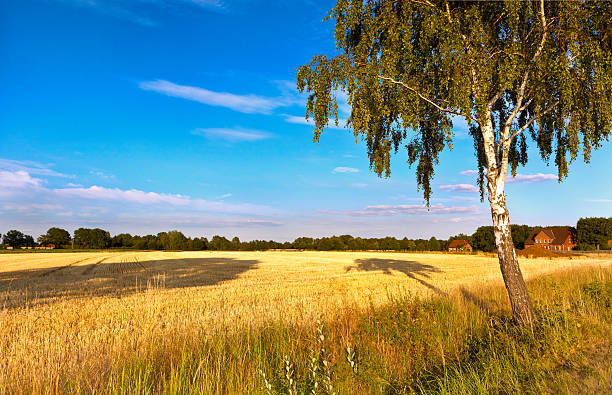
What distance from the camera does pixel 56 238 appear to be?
146125 mm

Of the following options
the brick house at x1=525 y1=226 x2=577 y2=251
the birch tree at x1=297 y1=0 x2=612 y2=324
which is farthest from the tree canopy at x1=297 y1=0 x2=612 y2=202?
the brick house at x1=525 y1=226 x2=577 y2=251

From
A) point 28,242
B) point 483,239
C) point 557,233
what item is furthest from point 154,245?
point 557,233

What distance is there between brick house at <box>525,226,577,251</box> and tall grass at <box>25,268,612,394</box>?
129756 mm

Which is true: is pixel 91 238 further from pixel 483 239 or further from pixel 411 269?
pixel 483 239

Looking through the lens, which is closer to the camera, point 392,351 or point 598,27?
point 392,351

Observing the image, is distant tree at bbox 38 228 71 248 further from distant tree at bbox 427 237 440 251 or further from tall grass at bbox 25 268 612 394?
tall grass at bbox 25 268 612 394

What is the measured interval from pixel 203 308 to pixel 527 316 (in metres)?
10.9

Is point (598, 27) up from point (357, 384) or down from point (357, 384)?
up

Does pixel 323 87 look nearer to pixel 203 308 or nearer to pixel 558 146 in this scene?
pixel 558 146

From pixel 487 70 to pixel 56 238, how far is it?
7301 inches

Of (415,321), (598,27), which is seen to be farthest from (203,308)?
(598,27)

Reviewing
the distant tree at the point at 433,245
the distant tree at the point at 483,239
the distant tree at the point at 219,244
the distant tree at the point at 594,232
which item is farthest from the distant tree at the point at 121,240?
the distant tree at the point at 594,232

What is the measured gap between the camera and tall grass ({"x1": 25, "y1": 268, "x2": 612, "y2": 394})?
4793 mm

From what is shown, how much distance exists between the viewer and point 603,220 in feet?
320
